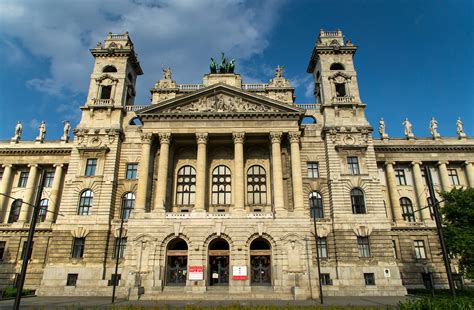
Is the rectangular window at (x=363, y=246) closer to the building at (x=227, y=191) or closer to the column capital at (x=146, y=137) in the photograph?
the building at (x=227, y=191)

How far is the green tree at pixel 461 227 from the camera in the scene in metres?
30.6

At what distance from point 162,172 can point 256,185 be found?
12.1 meters

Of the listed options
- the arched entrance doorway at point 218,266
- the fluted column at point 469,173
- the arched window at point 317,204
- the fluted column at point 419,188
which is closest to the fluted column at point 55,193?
the arched entrance doorway at point 218,266

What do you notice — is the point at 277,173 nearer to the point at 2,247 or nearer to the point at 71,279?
the point at 71,279

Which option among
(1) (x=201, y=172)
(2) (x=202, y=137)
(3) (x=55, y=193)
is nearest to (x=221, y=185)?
(1) (x=201, y=172)

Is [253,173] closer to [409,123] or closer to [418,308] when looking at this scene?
[409,123]

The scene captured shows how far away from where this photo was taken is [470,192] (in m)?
32.7

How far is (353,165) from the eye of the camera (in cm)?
4103

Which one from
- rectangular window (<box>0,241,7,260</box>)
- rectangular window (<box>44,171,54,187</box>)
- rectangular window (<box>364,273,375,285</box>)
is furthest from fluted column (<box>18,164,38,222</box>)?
rectangular window (<box>364,273,375,285</box>)

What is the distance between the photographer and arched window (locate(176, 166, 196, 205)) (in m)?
41.7

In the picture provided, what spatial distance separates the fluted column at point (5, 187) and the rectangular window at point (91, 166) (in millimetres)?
14933

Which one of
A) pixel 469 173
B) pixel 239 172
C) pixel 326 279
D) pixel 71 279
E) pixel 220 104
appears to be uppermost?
pixel 220 104

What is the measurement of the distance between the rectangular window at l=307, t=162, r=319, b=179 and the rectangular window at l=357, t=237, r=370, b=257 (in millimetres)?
9057

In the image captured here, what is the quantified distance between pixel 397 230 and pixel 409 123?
1666cm
